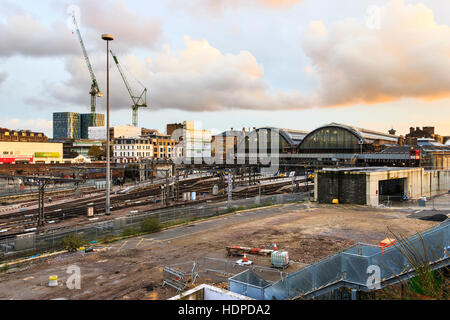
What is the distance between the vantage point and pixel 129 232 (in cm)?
2898

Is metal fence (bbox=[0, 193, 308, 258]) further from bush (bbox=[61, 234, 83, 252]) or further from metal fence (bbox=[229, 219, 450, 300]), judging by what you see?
metal fence (bbox=[229, 219, 450, 300])

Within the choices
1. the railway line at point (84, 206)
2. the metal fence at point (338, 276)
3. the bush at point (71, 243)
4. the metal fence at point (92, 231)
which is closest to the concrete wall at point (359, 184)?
the metal fence at point (92, 231)

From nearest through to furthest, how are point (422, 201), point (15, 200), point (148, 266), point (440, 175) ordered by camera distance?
point (148, 266)
point (422, 201)
point (15, 200)
point (440, 175)

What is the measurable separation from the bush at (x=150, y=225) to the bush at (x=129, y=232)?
2.45ft

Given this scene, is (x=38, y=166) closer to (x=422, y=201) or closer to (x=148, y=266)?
(x=148, y=266)

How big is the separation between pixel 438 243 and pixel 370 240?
482 inches

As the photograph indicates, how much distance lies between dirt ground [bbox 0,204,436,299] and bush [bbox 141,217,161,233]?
1957 mm

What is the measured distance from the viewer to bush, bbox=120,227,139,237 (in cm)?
2863

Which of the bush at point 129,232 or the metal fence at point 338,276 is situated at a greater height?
the metal fence at point 338,276

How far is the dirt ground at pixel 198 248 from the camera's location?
16.7 m

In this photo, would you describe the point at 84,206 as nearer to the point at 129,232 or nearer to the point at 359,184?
the point at 129,232

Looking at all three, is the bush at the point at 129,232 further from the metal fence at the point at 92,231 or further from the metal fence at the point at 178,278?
the metal fence at the point at 178,278

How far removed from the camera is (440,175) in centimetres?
6238

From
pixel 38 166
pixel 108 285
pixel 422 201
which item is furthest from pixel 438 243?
pixel 38 166
